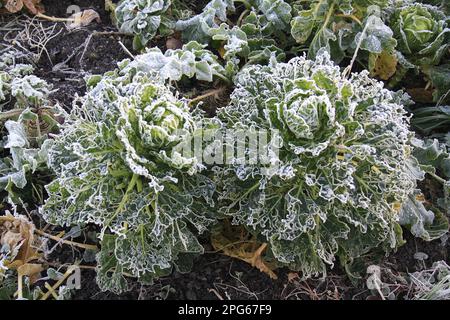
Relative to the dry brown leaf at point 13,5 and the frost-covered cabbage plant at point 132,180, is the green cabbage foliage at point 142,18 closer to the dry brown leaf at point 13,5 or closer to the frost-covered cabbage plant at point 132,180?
the dry brown leaf at point 13,5

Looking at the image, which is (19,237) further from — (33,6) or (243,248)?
(33,6)

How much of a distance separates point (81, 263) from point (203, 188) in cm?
54

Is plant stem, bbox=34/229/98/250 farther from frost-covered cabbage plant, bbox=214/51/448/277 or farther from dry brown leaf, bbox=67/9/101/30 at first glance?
dry brown leaf, bbox=67/9/101/30

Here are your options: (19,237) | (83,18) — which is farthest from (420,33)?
(19,237)

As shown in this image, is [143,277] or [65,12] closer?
[143,277]

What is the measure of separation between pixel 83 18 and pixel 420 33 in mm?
1403

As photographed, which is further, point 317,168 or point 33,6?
point 33,6

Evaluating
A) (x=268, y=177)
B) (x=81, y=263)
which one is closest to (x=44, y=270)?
(x=81, y=263)

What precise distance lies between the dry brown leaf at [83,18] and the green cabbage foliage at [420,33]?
1.26 metres

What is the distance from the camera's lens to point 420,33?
87.0 inches

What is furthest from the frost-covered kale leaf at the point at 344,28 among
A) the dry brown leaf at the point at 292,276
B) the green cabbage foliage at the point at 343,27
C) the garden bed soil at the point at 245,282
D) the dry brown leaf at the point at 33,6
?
the dry brown leaf at the point at 33,6

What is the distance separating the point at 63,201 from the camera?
1.75 metres

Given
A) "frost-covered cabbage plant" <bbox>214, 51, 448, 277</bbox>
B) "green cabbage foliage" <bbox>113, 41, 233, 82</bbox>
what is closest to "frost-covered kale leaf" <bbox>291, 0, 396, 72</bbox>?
"green cabbage foliage" <bbox>113, 41, 233, 82</bbox>
